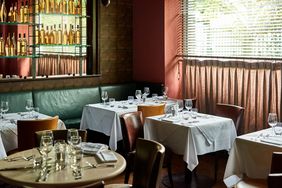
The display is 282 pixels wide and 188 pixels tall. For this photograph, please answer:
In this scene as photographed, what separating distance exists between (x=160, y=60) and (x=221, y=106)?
6.11ft

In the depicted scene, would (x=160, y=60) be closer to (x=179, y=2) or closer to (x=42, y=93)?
(x=179, y=2)

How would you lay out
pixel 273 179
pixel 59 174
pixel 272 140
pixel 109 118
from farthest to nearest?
pixel 109 118 → pixel 272 140 → pixel 59 174 → pixel 273 179

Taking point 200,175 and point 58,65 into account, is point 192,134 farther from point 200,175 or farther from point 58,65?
point 58,65

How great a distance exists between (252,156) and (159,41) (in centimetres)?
349

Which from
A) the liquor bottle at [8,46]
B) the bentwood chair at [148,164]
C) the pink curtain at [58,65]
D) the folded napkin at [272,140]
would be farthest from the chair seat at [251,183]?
the pink curtain at [58,65]

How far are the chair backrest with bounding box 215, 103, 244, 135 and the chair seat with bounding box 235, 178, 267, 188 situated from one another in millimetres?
1403

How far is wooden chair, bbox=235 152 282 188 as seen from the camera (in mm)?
2281

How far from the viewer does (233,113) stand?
4914 millimetres

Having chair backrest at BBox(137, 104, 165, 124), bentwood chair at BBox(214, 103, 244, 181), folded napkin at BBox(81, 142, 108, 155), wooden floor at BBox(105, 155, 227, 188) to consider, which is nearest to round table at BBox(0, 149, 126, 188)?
folded napkin at BBox(81, 142, 108, 155)

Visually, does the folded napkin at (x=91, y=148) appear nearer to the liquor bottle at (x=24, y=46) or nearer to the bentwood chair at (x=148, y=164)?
the bentwood chair at (x=148, y=164)

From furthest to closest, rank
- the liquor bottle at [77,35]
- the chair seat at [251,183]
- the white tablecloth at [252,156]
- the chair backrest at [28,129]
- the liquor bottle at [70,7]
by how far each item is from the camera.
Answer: the liquor bottle at [77,35] → the liquor bottle at [70,7] → the chair backrest at [28,129] → the white tablecloth at [252,156] → the chair seat at [251,183]

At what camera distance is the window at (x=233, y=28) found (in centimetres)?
530

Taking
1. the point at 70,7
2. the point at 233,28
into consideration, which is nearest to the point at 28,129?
the point at 70,7

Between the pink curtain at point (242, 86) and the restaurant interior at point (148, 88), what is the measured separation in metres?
0.02
